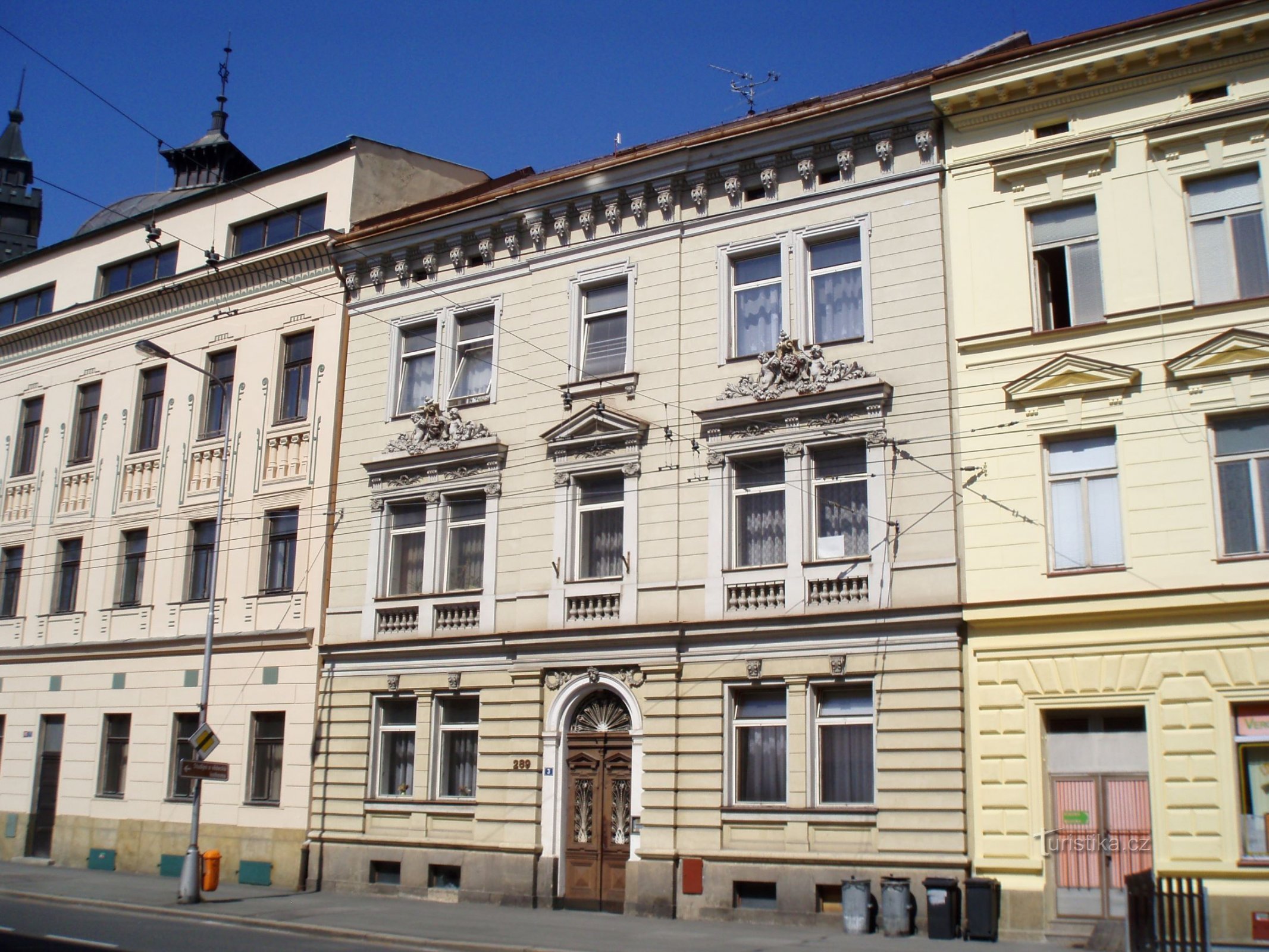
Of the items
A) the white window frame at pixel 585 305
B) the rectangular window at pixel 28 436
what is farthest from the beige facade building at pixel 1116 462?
the rectangular window at pixel 28 436

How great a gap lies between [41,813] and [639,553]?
18.9m

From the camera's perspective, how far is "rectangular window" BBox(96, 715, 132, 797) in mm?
29938

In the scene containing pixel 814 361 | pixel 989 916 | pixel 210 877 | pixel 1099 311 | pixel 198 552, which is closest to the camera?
pixel 989 916

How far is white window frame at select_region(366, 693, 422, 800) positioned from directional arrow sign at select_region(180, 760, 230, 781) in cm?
311

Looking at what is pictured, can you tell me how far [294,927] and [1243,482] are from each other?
52.6ft

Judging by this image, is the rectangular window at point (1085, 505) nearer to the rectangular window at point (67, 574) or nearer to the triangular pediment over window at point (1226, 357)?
the triangular pediment over window at point (1226, 357)

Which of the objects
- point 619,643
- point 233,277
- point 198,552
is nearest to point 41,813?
point 198,552

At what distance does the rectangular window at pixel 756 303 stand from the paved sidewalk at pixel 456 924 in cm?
1009

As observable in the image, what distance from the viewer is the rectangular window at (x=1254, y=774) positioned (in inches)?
667

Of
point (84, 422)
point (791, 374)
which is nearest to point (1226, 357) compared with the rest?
point (791, 374)

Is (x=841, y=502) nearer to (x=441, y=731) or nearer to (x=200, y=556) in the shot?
(x=441, y=731)

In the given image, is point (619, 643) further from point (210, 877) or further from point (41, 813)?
point (41, 813)

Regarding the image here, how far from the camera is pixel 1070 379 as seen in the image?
19.3 m

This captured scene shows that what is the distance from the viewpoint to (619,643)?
880 inches
